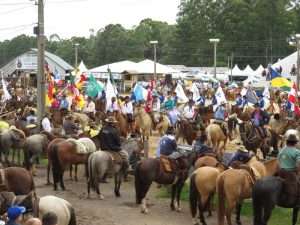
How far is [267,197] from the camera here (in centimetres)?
1165

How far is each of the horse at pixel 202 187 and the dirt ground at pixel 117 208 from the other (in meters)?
0.63

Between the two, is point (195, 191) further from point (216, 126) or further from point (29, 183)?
point (216, 126)

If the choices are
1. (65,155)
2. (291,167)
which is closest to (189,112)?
(65,155)

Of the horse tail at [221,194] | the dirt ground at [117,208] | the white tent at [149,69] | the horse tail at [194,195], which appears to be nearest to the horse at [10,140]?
the dirt ground at [117,208]

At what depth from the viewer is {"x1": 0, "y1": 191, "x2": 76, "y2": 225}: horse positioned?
372 inches

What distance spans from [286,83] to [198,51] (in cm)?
7153

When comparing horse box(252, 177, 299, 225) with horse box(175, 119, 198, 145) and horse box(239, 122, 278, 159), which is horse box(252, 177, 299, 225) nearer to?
horse box(239, 122, 278, 159)

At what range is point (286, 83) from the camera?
999 inches

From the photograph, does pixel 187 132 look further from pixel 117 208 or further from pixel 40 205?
pixel 40 205

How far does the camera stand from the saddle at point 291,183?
11.7 meters

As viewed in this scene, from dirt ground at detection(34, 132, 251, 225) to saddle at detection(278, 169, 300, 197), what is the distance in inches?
84.0

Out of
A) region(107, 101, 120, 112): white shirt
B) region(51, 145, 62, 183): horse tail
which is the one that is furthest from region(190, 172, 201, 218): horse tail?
region(107, 101, 120, 112): white shirt

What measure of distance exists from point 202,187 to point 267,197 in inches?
71.6

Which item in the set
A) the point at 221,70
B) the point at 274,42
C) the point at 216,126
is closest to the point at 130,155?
the point at 216,126
